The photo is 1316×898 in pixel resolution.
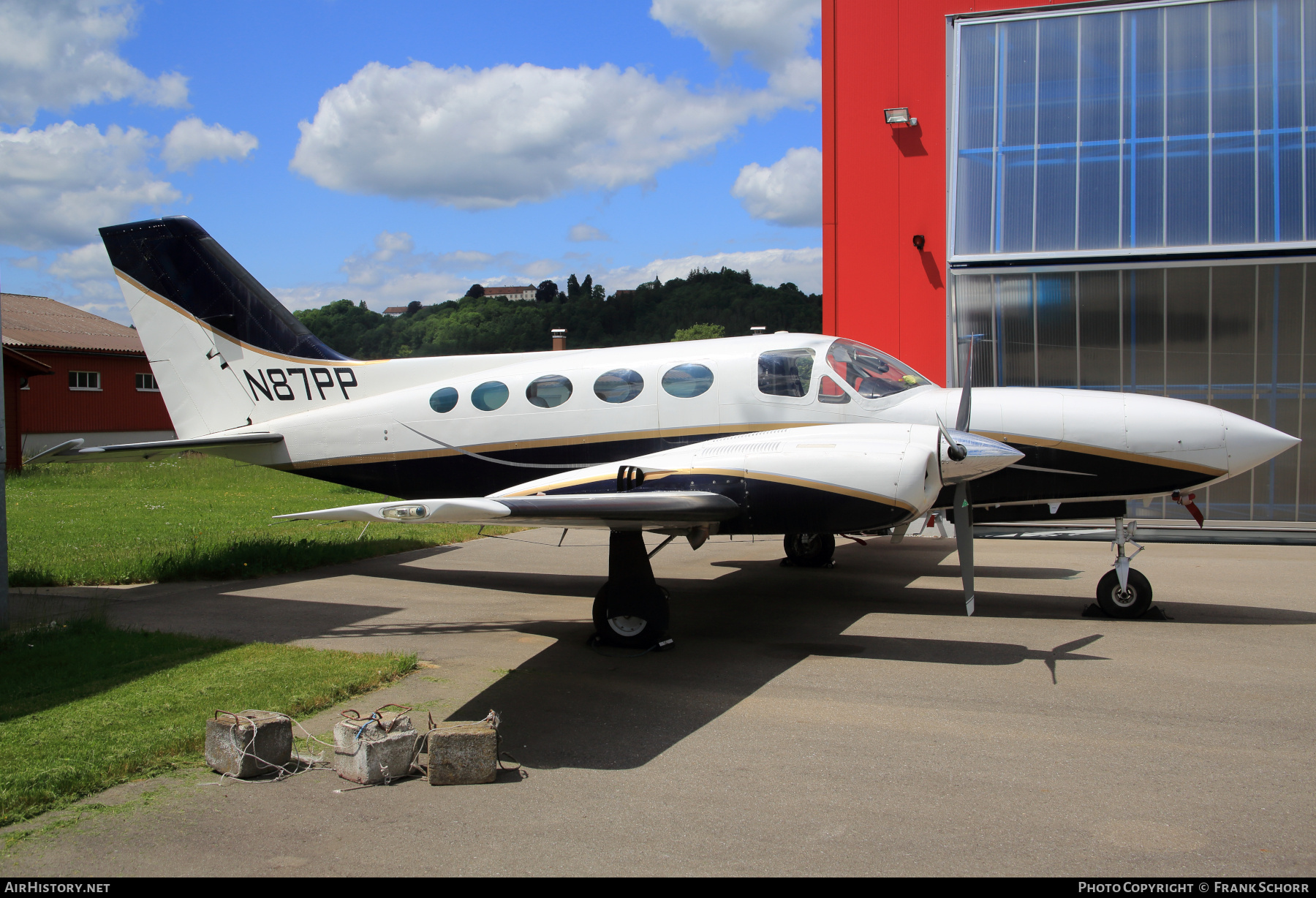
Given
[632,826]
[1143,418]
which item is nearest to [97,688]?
[632,826]

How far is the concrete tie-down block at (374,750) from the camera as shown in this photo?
4.70m

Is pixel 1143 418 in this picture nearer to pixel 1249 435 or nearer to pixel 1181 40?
pixel 1249 435

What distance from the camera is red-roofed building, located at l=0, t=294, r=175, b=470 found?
3172cm

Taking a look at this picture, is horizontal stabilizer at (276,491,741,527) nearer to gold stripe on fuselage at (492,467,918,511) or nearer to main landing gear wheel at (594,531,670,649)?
gold stripe on fuselage at (492,467,918,511)

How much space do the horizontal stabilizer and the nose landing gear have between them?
434cm

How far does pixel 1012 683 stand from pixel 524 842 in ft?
13.6

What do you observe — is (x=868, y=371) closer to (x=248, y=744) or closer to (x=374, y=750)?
(x=374, y=750)

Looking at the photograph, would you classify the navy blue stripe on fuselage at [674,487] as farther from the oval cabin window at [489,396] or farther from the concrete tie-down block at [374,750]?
the concrete tie-down block at [374,750]

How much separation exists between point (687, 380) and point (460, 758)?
5331mm

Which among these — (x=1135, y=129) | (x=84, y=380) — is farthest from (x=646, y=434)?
(x=84, y=380)

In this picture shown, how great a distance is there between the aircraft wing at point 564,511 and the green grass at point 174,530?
5.80 m

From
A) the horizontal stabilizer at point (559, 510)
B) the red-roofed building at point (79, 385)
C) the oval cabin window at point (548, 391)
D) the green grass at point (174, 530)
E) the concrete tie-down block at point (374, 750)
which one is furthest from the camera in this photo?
the red-roofed building at point (79, 385)

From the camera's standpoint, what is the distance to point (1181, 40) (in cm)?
1650

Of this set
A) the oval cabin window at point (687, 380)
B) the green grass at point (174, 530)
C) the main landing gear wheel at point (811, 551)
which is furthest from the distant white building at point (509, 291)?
the oval cabin window at point (687, 380)
